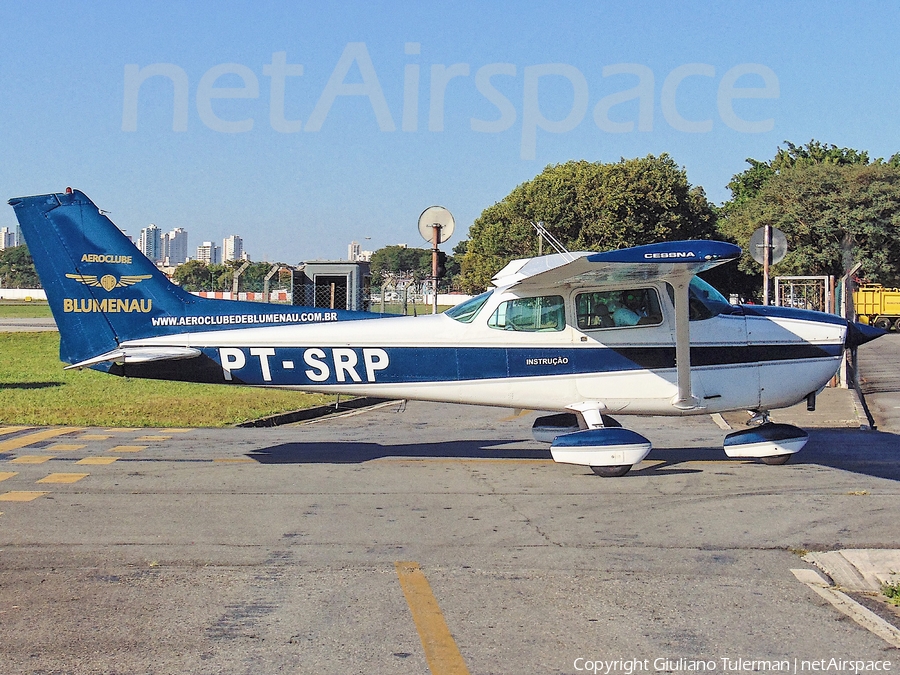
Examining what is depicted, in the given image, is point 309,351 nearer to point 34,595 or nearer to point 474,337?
point 474,337

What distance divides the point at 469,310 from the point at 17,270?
142584 mm

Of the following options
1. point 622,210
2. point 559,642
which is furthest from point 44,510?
point 622,210

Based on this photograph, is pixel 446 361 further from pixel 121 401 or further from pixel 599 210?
pixel 599 210

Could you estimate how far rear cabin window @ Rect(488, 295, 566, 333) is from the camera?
10.4m

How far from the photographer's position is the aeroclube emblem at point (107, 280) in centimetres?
1053

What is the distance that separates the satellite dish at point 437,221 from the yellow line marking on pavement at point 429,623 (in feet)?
39.3

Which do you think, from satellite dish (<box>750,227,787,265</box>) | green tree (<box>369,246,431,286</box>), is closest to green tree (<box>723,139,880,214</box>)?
satellite dish (<box>750,227,787,265</box>)

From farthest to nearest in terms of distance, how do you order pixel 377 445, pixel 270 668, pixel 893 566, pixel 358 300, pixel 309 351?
1. pixel 358 300
2. pixel 377 445
3. pixel 309 351
4. pixel 893 566
5. pixel 270 668

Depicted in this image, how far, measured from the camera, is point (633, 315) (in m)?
10.4

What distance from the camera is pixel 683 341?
9.91 m

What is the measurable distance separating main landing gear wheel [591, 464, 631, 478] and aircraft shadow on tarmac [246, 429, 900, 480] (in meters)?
0.25

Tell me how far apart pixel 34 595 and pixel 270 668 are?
207 centimetres

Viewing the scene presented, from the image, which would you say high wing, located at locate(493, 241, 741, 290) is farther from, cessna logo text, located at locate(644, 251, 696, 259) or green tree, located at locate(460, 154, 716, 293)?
green tree, located at locate(460, 154, 716, 293)
